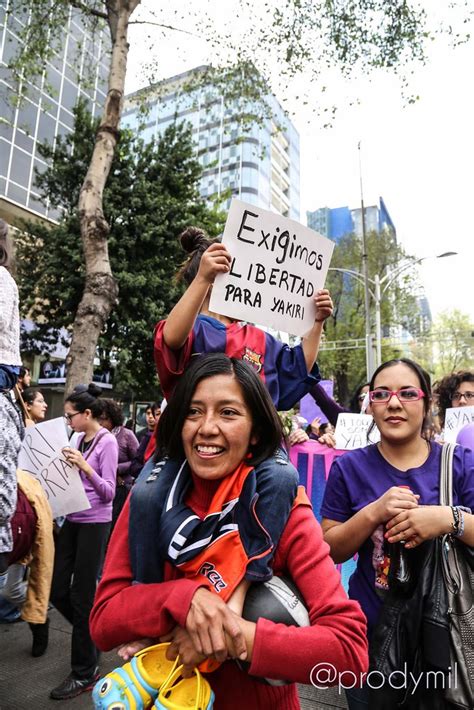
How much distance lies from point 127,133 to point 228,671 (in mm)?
15000

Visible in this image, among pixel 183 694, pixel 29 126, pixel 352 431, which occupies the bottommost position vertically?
pixel 183 694

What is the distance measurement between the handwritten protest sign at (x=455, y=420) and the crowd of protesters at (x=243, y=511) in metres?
1.13

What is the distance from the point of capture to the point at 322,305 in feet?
7.11

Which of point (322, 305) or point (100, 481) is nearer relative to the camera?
point (322, 305)

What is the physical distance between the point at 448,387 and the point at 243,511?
3067mm

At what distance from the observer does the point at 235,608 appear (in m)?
1.14

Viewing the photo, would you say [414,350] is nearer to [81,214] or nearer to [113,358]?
[113,358]

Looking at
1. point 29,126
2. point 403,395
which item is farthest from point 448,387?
point 29,126

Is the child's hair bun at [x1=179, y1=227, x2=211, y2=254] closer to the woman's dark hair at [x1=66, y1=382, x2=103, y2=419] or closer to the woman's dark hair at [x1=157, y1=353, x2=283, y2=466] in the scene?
the woman's dark hair at [x1=157, y1=353, x2=283, y2=466]

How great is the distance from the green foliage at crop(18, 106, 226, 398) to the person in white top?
1109 cm

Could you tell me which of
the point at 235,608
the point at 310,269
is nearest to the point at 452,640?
the point at 235,608

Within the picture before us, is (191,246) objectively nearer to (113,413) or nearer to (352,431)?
(352,431)

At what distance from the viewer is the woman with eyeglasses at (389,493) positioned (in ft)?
5.30

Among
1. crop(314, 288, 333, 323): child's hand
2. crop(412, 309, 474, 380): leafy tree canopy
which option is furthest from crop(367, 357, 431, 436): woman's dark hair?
crop(412, 309, 474, 380): leafy tree canopy
